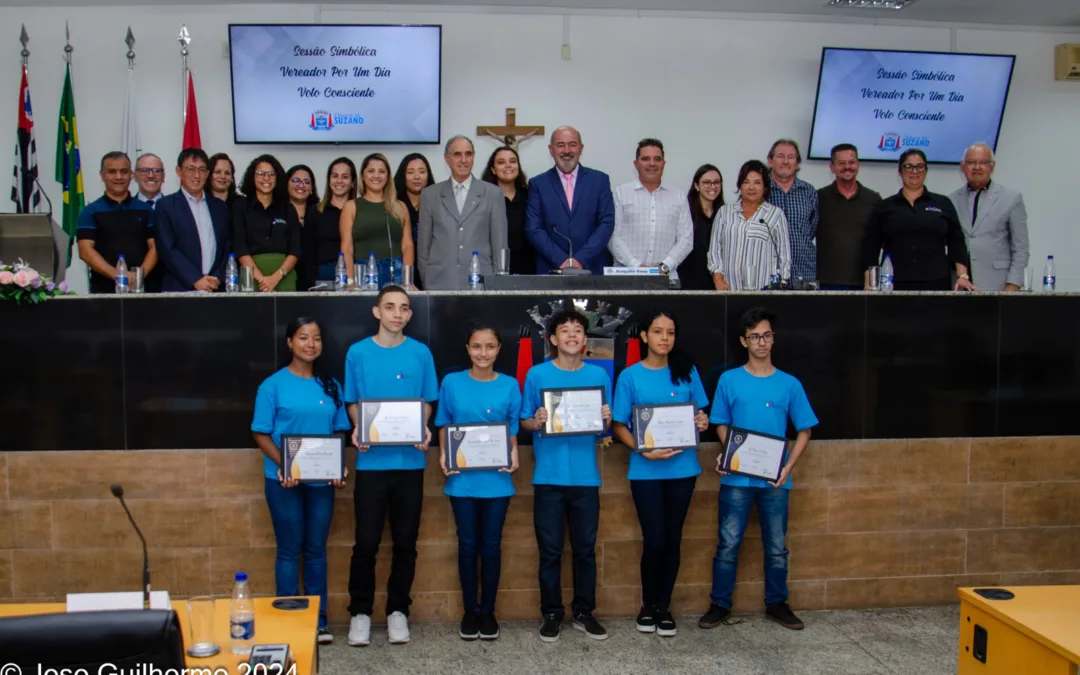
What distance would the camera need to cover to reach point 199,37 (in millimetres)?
7023

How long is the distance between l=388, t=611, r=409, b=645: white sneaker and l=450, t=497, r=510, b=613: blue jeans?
297 millimetres

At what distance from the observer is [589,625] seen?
14.3 feet

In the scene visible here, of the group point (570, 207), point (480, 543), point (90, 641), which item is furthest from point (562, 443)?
→ point (90, 641)

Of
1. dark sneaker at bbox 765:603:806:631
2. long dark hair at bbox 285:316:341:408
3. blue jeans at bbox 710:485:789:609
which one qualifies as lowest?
dark sneaker at bbox 765:603:806:631

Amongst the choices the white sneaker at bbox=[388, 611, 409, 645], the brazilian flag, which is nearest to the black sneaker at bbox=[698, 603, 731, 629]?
the white sneaker at bbox=[388, 611, 409, 645]

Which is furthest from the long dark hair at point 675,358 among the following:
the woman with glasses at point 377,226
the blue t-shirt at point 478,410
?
the woman with glasses at point 377,226

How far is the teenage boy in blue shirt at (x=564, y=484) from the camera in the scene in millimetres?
4273

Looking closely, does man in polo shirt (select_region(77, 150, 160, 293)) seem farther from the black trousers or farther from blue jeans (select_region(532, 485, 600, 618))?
blue jeans (select_region(532, 485, 600, 618))

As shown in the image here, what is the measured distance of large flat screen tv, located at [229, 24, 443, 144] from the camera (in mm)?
6941

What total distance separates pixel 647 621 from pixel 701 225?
256 cm

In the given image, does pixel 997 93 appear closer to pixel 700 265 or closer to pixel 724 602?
pixel 700 265

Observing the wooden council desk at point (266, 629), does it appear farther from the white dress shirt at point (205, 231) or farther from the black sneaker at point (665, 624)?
the white dress shirt at point (205, 231)

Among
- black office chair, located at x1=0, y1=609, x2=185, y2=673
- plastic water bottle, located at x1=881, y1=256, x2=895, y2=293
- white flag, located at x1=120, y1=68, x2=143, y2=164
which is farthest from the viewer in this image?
white flag, located at x1=120, y1=68, x2=143, y2=164

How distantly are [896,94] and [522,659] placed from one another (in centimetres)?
565
